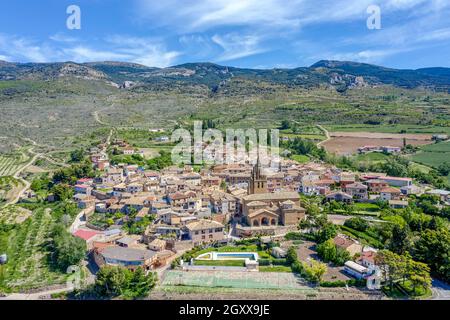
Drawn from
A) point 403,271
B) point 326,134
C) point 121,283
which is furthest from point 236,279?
point 326,134

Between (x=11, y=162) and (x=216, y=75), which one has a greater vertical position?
(x=216, y=75)

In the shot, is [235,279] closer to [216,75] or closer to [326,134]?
[326,134]

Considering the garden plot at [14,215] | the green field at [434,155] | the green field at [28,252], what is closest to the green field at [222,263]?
the green field at [28,252]

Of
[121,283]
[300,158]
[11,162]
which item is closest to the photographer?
[121,283]

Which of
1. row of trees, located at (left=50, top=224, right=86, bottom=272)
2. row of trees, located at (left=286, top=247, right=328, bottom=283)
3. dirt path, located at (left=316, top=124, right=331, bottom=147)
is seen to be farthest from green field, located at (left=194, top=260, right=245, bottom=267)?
dirt path, located at (left=316, top=124, right=331, bottom=147)

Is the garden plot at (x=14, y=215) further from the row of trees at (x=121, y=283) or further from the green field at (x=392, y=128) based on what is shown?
the green field at (x=392, y=128)
